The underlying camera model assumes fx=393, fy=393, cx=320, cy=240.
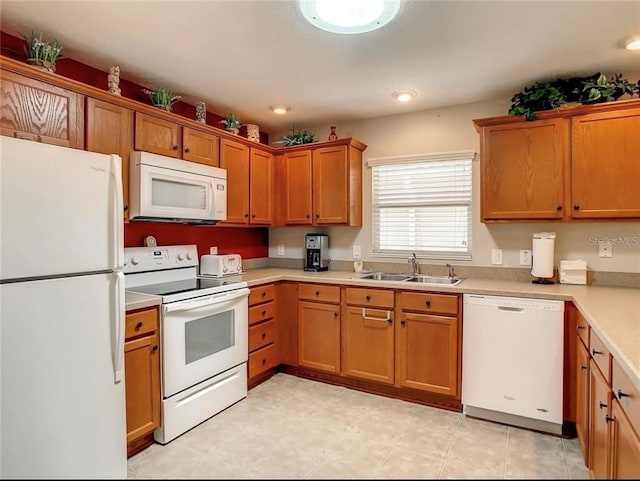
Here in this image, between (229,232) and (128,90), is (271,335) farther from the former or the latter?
(128,90)

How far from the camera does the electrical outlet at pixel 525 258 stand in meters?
3.04

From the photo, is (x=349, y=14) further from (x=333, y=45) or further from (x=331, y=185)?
(x=331, y=185)

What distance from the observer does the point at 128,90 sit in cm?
276

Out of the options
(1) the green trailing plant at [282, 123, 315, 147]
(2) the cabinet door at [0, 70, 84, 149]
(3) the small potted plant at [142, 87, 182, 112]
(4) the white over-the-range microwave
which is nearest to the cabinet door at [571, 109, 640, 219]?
(1) the green trailing plant at [282, 123, 315, 147]

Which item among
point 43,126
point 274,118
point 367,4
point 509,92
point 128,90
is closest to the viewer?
point 367,4

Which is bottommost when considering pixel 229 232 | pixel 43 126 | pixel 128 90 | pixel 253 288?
pixel 253 288

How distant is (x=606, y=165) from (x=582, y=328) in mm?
1132

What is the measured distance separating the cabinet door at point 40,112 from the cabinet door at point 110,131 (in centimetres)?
6

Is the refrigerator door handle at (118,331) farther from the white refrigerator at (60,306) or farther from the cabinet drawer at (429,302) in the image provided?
the cabinet drawer at (429,302)

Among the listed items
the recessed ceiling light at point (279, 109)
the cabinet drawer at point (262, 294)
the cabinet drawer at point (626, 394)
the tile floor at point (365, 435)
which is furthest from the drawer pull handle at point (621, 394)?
the recessed ceiling light at point (279, 109)

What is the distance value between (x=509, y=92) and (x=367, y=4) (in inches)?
65.3

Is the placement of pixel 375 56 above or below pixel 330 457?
above

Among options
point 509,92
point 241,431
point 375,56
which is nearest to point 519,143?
point 509,92

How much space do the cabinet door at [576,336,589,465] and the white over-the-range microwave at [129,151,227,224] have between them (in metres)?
2.55
